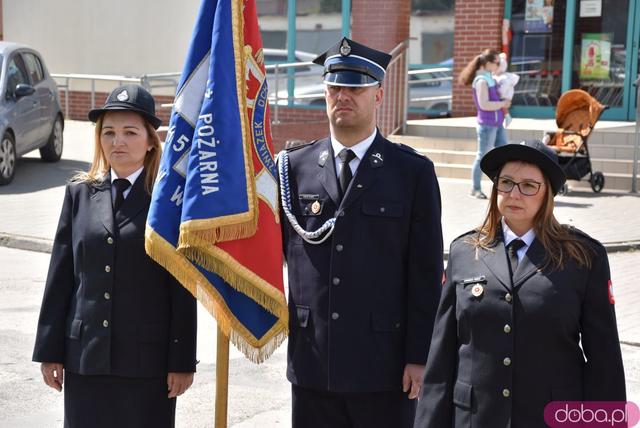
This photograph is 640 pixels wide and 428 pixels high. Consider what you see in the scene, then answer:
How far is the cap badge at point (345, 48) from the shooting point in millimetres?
4336

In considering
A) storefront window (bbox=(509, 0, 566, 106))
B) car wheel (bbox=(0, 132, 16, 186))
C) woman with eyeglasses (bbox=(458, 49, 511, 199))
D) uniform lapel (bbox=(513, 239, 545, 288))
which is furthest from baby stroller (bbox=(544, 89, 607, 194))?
uniform lapel (bbox=(513, 239, 545, 288))

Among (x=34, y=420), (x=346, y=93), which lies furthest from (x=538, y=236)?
(x=34, y=420)

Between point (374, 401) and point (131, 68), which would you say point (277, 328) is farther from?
point (131, 68)

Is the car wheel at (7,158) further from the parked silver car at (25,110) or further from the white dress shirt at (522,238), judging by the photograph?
the white dress shirt at (522,238)

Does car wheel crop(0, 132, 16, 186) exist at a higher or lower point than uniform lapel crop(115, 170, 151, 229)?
lower

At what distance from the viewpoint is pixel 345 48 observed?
435 centimetres

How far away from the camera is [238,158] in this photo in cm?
438

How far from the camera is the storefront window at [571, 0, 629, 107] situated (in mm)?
18109

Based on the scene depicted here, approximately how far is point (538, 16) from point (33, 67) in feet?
27.9

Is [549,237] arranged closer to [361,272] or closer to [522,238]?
[522,238]

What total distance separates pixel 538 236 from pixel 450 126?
45.7ft

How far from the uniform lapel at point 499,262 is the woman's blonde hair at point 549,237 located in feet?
0.08

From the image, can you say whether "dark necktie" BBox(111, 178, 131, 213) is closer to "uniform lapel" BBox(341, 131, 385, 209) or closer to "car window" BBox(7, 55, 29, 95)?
"uniform lapel" BBox(341, 131, 385, 209)

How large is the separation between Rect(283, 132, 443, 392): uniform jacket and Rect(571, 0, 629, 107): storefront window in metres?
14.7
